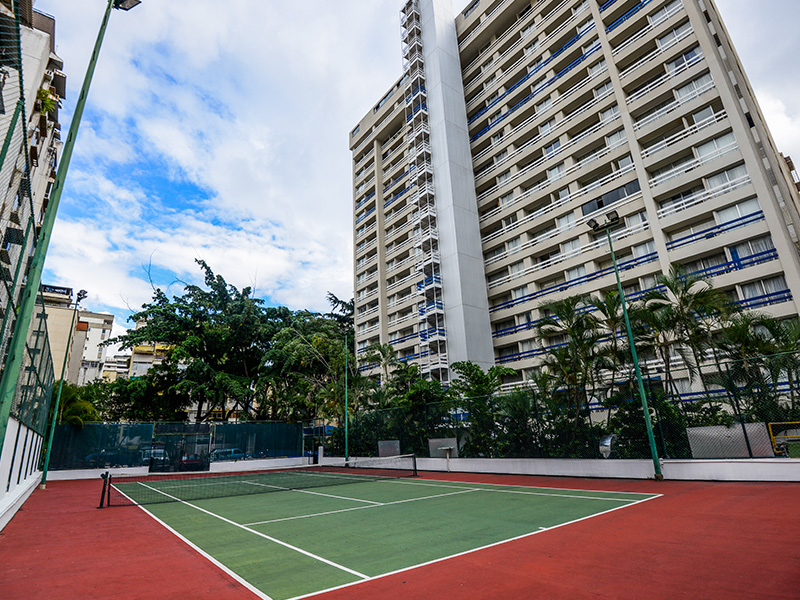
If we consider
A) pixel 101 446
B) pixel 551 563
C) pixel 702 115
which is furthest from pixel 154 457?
pixel 702 115

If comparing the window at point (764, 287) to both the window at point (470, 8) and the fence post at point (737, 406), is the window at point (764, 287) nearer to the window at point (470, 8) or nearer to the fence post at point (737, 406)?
the fence post at point (737, 406)

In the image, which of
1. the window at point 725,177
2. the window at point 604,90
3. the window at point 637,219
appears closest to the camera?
the window at point 725,177

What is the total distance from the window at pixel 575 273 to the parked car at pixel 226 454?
98.6 ft

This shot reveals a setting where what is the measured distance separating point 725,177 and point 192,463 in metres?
40.6

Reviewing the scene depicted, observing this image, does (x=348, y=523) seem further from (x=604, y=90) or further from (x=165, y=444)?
(x=604, y=90)

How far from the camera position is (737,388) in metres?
15.1

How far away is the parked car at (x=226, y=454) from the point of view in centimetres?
3187

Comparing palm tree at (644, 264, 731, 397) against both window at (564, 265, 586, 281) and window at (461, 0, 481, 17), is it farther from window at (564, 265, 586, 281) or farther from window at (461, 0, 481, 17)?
window at (461, 0, 481, 17)

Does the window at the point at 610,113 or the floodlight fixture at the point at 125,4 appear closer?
the floodlight fixture at the point at 125,4

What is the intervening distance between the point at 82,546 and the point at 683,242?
3536 centimetres

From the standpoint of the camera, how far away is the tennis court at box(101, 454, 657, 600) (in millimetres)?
6895

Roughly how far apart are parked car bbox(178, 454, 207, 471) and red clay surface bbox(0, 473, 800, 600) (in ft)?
67.6

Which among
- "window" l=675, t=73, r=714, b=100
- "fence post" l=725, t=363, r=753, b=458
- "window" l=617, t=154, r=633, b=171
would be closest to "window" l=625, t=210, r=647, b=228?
"window" l=617, t=154, r=633, b=171

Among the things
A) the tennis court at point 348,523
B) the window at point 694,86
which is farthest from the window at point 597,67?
the tennis court at point 348,523
